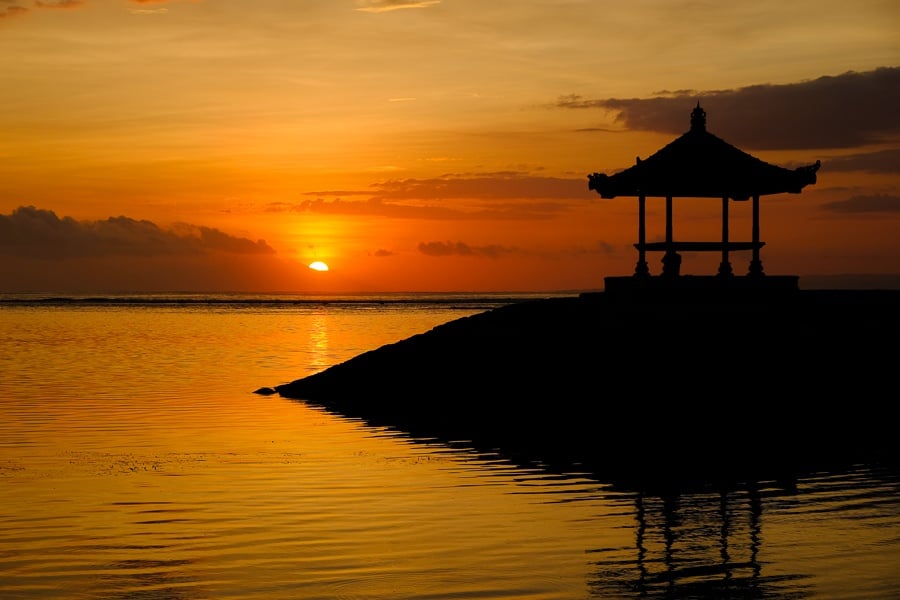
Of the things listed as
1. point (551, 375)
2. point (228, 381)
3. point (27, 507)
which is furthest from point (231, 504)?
point (228, 381)

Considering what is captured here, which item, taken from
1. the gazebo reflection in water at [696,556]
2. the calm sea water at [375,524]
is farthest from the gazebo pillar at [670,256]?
the gazebo reflection in water at [696,556]

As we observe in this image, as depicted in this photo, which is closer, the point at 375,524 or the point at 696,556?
the point at 696,556

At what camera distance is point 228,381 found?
143 ft

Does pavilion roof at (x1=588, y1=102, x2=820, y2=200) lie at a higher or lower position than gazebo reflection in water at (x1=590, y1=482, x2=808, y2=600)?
higher

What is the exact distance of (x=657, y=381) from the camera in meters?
30.9

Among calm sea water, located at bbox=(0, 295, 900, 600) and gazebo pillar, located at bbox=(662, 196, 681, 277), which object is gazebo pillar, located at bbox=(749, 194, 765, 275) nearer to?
gazebo pillar, located at bbox=(662, 196, 681, 277)

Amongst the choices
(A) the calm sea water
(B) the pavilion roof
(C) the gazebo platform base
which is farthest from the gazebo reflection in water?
(B) the pavilion roof

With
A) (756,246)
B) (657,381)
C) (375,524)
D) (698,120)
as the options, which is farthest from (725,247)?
(375,524)

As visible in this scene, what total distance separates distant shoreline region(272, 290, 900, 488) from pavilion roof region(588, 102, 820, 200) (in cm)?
343

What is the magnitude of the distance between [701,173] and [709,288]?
3379 millimetres

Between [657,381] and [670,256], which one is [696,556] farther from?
[670,256]

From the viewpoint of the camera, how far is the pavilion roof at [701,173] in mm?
34688

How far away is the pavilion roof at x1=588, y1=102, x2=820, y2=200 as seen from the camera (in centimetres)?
3469

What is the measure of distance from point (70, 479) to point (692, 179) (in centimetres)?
2070
